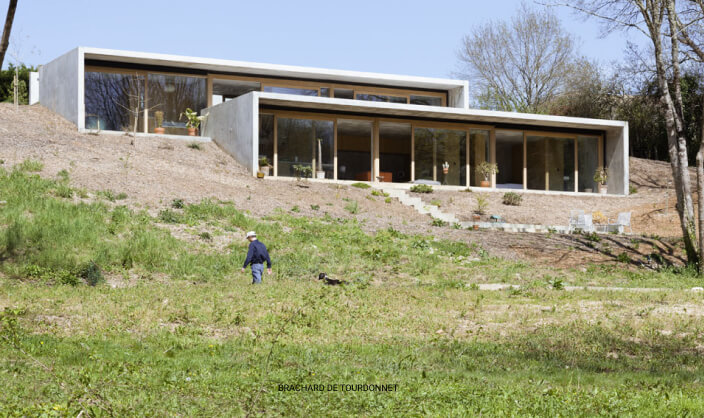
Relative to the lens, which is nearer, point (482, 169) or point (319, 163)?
point (319, 163)

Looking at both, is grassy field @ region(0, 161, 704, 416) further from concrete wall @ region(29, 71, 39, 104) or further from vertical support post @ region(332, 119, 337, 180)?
concrete wall @ region(29, 71, 39, 104)

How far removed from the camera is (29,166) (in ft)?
68.3

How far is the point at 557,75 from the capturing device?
45656 mm

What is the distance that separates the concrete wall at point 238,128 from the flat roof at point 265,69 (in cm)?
195

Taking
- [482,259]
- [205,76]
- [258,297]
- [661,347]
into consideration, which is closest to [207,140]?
[205,76]

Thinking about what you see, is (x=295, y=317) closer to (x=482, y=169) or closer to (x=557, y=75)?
(x=482, y=169)

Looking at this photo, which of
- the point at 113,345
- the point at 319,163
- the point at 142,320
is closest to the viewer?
the point at 113,345

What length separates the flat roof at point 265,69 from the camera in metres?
29.2

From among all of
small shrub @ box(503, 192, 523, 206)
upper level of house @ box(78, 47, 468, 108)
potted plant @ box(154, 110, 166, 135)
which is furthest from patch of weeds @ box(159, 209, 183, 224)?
small shrub @ box(503, 192, 523, 206)

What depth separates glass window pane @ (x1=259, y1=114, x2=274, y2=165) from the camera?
28297 mm

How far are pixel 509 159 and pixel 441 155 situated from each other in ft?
11.7

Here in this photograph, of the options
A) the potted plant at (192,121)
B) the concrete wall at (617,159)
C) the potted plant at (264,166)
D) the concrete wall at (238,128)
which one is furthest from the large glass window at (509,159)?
the potted plant at (192,121)

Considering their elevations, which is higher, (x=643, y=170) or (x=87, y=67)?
(x=87, y=67)

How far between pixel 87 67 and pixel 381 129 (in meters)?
12.3
